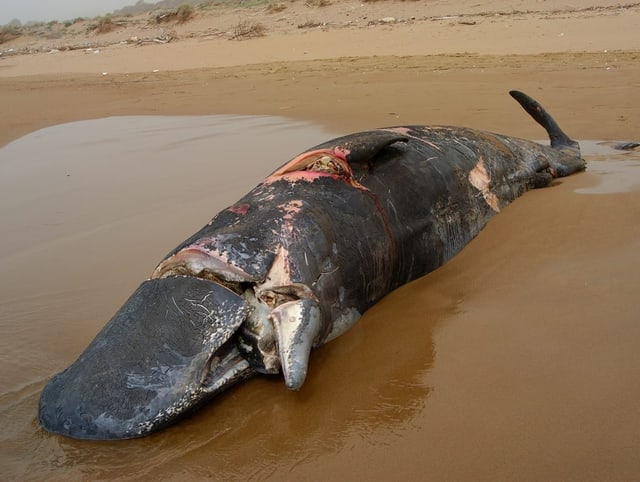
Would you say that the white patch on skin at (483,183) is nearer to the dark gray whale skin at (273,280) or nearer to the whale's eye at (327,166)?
the dark gray whale skin at (273,280)

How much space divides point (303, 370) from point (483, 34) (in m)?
12.8

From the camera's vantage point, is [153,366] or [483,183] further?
[483,183]

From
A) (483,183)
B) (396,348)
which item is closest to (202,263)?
(396,348)

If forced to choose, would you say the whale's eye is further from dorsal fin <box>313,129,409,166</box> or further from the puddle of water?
the puddle of water

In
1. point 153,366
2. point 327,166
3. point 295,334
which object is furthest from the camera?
point 327,166

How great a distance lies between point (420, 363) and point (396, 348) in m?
0.16

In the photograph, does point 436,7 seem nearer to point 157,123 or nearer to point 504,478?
point 157,123

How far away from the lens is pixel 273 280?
2.56 m

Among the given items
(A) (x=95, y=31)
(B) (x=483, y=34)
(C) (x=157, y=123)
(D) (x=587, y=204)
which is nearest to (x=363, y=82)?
(C) (x=157, y=123)

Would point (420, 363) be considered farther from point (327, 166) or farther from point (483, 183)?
point (483, 183)

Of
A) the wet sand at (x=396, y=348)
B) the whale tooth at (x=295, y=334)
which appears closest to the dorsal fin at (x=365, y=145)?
the wet sand at (x=396, y=348)

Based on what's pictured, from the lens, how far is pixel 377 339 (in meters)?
2.78

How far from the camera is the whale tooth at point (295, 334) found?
231cm

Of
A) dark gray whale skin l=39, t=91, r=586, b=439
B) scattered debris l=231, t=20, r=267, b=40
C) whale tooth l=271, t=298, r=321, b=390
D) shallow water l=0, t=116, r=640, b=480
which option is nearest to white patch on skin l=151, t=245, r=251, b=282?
dark gray whale skin l=39, t=91, r=586, b=439
